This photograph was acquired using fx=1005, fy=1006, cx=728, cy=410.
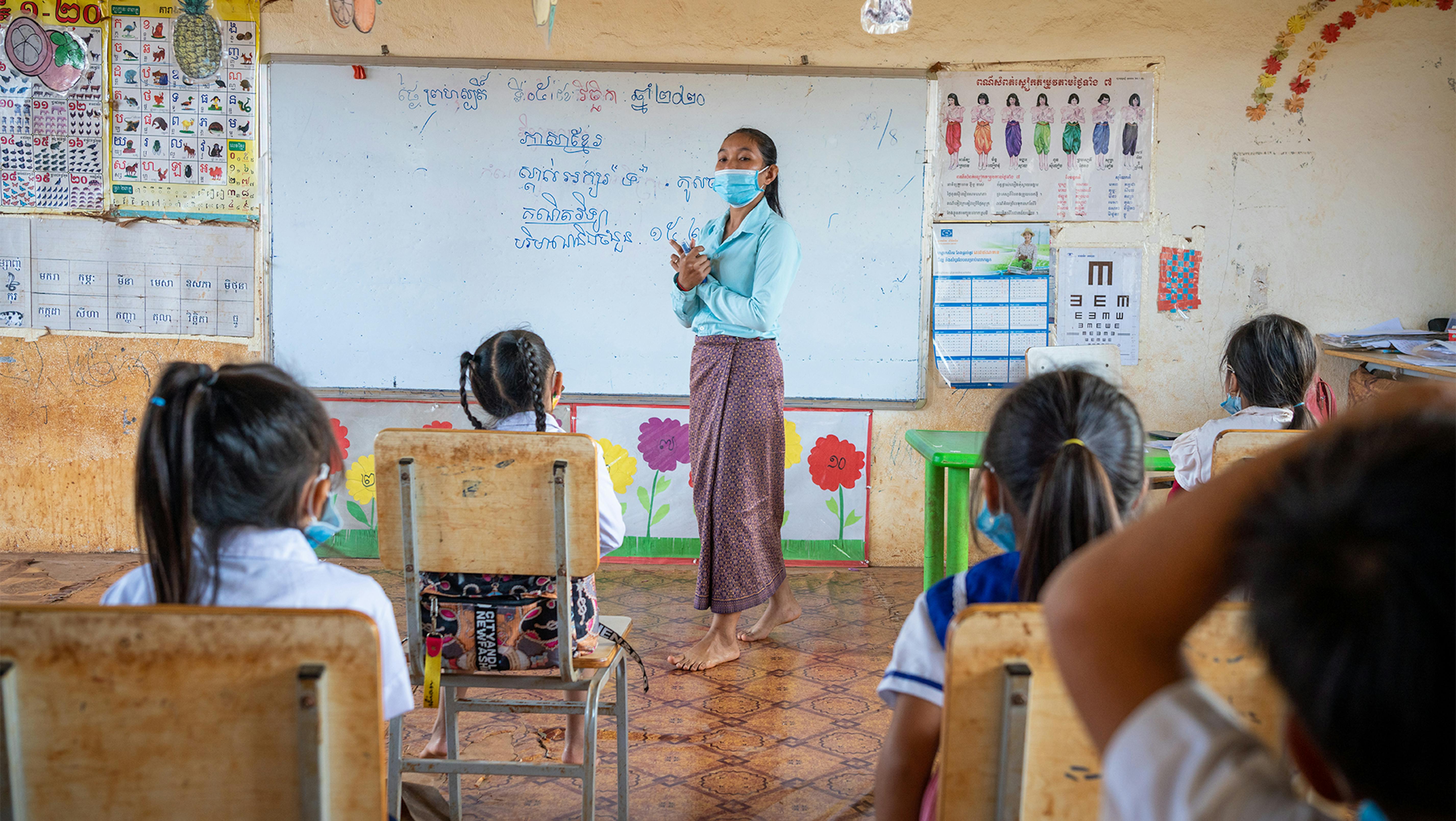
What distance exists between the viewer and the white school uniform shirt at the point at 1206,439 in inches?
85.3

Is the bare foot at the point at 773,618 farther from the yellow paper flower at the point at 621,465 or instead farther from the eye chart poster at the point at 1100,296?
the eye chart poster at the point at 1100,296

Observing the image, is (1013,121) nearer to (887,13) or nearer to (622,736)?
(887,13)

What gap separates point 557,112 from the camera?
372 centimetres

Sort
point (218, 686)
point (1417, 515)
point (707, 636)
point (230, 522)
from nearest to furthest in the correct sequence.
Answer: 1. point (1417, 515)
2. point (218, 686)
3. point (230, 522)
4. point (707, 636)

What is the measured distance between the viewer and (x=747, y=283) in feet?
9.54

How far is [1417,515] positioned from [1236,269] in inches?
151

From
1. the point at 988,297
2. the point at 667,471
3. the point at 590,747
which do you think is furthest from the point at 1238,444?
the point at 667,471

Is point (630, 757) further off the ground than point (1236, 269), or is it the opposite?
point (1236, 269)

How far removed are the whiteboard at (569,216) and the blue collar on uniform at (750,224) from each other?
78 centimetres

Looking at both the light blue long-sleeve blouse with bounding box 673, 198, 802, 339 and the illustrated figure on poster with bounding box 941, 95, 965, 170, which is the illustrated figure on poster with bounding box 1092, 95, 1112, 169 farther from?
the light blue long-sleeve blouse with bounding box 673, 198, 802, 339

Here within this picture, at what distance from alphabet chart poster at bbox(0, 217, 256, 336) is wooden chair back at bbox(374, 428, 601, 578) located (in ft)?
8.65

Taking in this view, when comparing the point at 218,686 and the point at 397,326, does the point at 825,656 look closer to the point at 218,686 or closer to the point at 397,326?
the point at 397,326

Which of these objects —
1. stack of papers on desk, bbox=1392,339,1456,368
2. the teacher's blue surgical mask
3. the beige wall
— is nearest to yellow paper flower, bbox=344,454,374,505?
the beige wall

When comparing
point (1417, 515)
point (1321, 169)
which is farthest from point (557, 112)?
point (1417, 515)
